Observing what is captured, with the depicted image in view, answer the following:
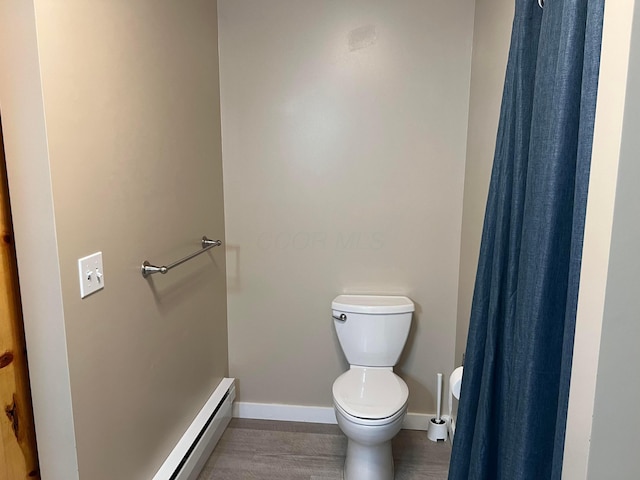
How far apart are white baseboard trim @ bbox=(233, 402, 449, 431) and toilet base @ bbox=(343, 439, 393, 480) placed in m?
0.52

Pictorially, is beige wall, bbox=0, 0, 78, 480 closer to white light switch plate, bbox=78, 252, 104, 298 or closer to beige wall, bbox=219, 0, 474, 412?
white light switch plate, bbox=78, 252, 104, 298

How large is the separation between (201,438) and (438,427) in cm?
122

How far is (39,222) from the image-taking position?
124 cm

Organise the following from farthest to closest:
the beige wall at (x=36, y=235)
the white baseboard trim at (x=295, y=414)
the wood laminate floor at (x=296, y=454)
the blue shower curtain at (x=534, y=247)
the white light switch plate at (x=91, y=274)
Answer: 1. the white baseboard trim at (x=295, y=414)
2. the wood laminate floor at (x=296, y=454)
3. the white light switch plate at (x=91, y=274)
4. the beige wall at (x=36, y=235)
5. the blue shower curtain at (x=534, y=247)

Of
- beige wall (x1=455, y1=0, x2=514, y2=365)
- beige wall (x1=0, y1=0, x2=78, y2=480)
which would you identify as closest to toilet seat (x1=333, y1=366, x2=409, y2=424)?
beige wall (x1=455, y1=0, x2=514, y2=365)

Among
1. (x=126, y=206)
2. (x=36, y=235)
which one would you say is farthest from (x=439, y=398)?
(x=36, y=235)

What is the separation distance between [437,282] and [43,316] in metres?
1.83

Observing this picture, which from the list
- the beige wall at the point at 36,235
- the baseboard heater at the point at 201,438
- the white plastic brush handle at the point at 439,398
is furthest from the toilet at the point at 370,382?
the beige wall at the point at 36,235

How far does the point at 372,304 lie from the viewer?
2408mm

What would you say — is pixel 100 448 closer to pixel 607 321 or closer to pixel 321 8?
pixel 607 321

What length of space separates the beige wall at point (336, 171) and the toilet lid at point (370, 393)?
32cm

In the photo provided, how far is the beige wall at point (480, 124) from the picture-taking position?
5.89 ft

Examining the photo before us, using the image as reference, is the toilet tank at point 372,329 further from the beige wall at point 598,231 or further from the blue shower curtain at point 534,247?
the beige wall at point 598,231

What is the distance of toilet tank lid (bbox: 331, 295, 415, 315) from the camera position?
2.35 metres
